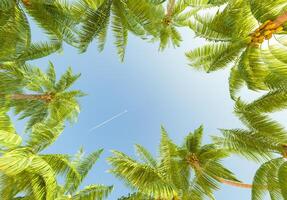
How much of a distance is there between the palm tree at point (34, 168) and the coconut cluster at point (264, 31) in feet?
24.8

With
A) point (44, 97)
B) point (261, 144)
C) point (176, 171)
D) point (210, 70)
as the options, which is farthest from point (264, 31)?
point (44, 97)

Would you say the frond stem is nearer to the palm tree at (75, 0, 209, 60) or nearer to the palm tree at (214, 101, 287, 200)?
the palm tree at (75, 0, 209, 60)

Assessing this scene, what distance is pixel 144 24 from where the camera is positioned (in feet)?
41.6

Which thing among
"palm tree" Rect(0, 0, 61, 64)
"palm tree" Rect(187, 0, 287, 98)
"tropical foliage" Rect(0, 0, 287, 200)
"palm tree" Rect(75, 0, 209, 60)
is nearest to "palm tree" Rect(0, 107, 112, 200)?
"tropical foliage" Rect(0, 0, 287, 200)

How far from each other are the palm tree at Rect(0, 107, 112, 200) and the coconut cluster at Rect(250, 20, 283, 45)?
297 inches

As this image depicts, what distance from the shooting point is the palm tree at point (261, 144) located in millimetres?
11906

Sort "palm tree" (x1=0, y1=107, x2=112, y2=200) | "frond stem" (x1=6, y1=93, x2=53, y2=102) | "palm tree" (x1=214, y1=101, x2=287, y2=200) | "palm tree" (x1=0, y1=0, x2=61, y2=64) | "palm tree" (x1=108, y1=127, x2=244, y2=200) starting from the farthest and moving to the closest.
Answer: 1. "frond stem" (x1=6, y1=93, x2=53, y2=102)
2. "palm tree" (x1=0, y1=0, x2=61, y2=64)
3. "palm tree" (x1=214, y1=101, x2=287, y2=200)
4. "palm tree" (x1=108, y1=127, x2=244, y2=200)
5. "palm tree" (x1=0, y1=107, x2=112, y2=200)

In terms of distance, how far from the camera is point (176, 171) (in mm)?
12094

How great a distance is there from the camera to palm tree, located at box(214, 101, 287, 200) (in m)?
11.9

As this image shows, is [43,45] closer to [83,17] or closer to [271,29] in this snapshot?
[83,17]

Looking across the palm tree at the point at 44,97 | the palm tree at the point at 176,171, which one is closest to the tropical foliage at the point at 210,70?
the palm tree at the point at 176,171

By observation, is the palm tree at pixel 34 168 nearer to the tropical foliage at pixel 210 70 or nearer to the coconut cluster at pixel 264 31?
the tropical foliage at pixel 210 70

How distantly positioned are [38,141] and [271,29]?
874 cm

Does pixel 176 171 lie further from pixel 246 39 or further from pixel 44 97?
pixel 44 97
